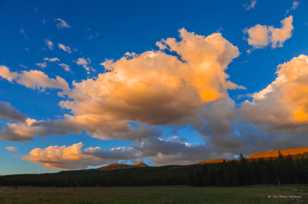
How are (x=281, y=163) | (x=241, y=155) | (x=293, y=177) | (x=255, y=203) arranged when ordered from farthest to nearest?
(x=241, y=155) < (x=281, y=163) < (x=293, y=177) < (x=255, y=203)

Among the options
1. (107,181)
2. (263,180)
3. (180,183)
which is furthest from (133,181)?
(263,180)

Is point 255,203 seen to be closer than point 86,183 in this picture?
Yes

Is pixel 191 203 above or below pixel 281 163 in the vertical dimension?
below

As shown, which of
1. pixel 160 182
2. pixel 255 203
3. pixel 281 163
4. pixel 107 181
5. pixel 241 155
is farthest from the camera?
pixel 107 181

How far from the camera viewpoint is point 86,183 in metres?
184

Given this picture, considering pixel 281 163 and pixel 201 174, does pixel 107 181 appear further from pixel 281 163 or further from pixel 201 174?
pixel 281 163

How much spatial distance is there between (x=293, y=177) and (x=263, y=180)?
10.6 meters

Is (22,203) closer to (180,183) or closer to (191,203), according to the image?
(191,203)

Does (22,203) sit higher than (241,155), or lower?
lower

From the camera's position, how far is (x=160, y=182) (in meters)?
162

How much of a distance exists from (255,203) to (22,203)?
85.5ft

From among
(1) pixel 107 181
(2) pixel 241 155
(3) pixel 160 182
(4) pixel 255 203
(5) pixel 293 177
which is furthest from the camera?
(1) pixel 107 181

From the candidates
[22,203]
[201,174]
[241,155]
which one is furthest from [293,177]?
[22,203]

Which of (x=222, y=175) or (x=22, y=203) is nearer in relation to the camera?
(x=22, y=203)
